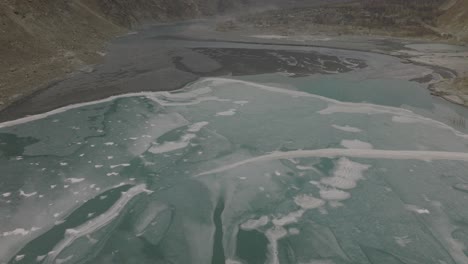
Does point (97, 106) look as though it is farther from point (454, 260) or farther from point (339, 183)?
point (454, 260)

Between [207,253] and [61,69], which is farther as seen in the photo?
[61,69]

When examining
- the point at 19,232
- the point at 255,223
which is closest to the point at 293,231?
the point at 255,223

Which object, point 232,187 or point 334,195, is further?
point 232,187

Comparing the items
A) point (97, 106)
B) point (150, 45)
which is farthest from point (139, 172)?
point (150, 45)

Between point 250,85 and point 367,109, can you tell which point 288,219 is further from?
point 250,85

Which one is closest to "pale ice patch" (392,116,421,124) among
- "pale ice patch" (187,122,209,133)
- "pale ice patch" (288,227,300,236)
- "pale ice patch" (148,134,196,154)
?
"pale ice patch" (187,122,209,133)
